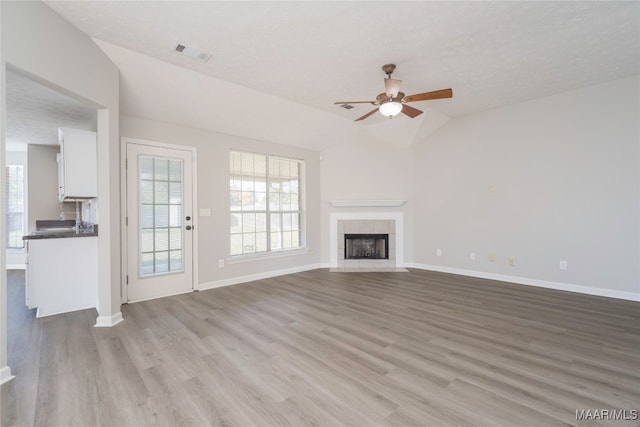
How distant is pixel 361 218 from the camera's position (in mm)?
5906

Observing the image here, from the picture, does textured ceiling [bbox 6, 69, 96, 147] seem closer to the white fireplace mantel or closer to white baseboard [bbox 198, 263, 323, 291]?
white baseboard [bbox 198, 263, 323, 291]

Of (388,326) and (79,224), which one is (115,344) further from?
(79,224)

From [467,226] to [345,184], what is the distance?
7.94 ft

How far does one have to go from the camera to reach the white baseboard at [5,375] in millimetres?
1925

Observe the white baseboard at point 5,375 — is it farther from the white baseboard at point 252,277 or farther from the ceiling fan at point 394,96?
the ceiling fan at point 394,96

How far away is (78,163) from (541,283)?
6688mm

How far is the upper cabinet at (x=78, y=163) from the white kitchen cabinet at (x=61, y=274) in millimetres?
655

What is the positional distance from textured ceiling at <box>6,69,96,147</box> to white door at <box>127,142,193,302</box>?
958 mm

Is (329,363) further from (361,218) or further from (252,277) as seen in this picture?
(361,218)

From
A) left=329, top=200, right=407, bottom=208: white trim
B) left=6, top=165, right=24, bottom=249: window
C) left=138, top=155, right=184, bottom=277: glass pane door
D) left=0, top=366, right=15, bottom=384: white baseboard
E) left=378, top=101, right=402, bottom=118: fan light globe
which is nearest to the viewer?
left=0, top=366, right=15, bottom=384: white baseboard

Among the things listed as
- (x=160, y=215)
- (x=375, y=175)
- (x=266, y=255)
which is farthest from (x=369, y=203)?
(x=160, y=215)

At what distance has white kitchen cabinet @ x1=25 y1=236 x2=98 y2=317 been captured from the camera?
125 inches

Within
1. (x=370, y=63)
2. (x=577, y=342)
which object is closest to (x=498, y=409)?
(x=577, y=342)

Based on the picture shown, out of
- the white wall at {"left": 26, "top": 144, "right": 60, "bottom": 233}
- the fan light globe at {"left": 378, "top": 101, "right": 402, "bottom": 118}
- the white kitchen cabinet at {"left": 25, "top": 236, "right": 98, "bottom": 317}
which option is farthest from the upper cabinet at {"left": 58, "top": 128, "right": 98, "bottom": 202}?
the fan light globe at {"left": 378, "top": 101, "right": 402, "bottom": 118}
